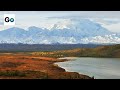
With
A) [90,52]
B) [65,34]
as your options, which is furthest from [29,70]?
[90,52]

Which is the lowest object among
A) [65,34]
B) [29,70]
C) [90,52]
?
[29,70]

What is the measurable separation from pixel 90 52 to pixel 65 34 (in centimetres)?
42

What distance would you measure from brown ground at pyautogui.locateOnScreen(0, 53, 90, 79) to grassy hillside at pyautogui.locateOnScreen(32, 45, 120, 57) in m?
0.16

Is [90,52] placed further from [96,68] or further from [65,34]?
[65,34]

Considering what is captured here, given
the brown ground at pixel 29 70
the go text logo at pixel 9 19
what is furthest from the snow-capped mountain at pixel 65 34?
the brown ground at pixel 29 70

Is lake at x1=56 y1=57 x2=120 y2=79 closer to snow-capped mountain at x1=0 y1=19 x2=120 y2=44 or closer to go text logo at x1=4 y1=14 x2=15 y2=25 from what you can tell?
snow-capped mountain at x1=0 y1=19 x2=120 y2=44

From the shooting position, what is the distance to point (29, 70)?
5.16m

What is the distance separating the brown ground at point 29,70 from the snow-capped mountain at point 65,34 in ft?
0.90

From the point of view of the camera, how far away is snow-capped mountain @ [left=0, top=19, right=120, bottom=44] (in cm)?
518
